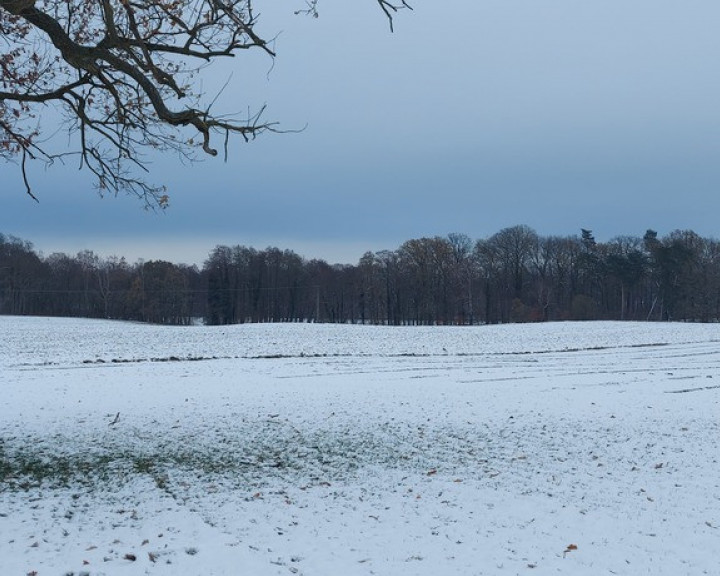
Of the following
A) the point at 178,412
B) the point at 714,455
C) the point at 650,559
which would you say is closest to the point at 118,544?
the point at 650,559

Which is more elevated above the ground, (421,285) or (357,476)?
(421,285)

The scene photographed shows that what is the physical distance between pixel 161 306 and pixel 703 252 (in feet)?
274

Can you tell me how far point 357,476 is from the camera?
9.44m

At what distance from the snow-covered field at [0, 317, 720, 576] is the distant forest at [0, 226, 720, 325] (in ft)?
263

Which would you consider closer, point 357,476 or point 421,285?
point 357,476

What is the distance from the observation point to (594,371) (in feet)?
79.5

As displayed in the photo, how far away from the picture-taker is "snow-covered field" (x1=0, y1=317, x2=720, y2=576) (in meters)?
6.70

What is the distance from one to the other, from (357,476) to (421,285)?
91.8 meters

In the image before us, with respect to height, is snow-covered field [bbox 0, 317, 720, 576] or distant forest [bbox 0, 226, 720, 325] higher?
distant forest [bbox 0, 226, 720, 325]

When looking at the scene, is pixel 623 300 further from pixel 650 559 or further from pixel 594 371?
pixel 650 559

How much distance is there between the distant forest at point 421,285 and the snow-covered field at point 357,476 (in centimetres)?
8005

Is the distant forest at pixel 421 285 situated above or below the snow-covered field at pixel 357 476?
above

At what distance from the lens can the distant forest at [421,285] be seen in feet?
322

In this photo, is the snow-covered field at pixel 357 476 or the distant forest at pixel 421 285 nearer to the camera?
the snow-covered field at pixel 357 476
